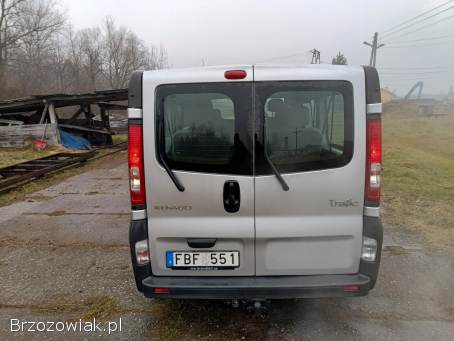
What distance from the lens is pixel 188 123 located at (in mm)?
2436

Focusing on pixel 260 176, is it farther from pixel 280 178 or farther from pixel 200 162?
pixel 200 162

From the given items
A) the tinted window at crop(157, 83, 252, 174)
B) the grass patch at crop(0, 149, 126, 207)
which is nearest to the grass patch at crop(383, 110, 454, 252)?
the tinted window at crop(157, 83, 252, 174)

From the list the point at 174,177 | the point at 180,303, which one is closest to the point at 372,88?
the point at 174,177

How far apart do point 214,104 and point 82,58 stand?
56010mm

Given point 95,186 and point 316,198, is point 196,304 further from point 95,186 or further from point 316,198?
point 95,186

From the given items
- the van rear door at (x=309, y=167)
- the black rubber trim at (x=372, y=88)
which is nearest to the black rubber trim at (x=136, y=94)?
the van rear door at (x=309, y=167)

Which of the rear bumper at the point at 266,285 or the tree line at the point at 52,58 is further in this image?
the tree line at the point at 52,58

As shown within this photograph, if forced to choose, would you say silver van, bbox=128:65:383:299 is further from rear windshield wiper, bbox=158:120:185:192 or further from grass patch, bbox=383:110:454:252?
grass patch, bbox=383:110:454:252

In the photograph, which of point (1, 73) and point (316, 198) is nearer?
point (316, 198)

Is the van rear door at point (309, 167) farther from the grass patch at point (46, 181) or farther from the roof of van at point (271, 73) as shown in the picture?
the grass patch at point (46, 181)

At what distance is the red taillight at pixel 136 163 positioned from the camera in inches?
93.6

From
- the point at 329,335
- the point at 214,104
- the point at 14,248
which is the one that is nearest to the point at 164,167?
the point at 214,104

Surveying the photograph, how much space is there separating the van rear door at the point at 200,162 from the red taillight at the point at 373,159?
0.80 meters

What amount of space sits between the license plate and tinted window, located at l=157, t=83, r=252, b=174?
23.8 inches
